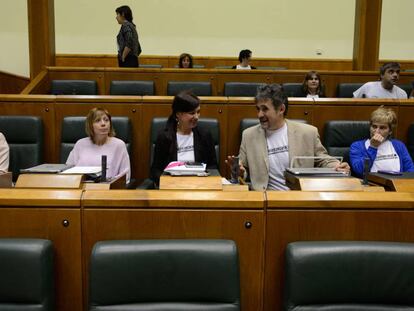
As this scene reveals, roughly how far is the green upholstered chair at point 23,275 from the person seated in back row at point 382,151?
1786mm

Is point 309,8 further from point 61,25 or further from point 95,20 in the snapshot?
point 61,25

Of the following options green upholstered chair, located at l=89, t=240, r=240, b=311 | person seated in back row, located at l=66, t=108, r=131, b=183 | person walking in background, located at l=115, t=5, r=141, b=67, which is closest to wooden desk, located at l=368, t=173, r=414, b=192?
green upholstered chair, located at l=89, t=240, r=240, b=311

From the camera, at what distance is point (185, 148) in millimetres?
2441

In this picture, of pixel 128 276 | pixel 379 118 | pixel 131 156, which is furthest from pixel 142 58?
pixel 128 276

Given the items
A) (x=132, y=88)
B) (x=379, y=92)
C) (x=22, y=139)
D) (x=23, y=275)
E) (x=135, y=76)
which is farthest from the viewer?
(x=135, y=76)

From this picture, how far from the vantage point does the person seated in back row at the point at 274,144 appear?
218 centimetres

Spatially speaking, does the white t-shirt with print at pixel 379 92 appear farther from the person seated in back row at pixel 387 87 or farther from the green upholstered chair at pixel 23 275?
the green upholstered chair at pixel 23 275

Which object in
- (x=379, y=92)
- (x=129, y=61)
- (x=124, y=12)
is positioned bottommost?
(x=379, y=92)

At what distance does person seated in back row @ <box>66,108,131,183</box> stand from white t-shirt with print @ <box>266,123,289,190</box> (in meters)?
0.75

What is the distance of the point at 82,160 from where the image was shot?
2416mm

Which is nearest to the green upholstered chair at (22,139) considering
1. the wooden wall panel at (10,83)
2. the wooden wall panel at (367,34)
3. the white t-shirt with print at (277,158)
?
A: the white t-shirt with print at (277,158)

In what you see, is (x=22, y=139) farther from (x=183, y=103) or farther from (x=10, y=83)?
(x=10, y=83)

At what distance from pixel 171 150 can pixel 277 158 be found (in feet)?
1.83

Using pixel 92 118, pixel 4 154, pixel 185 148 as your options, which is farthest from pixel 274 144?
pixel 4 154
